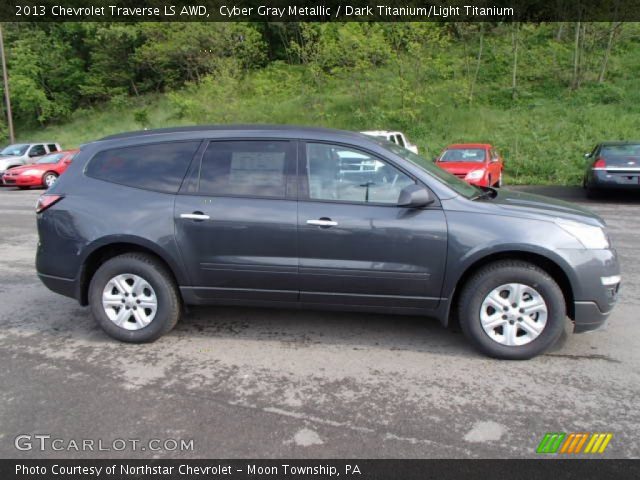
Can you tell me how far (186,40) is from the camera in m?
34.4

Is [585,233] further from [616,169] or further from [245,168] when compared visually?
[616,169]

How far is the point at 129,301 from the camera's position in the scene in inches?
164

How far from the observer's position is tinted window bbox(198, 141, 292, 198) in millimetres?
4035

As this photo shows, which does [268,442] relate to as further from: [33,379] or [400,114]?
[400,114]

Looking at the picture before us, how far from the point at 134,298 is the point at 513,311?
3.07 m

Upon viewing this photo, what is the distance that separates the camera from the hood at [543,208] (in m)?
3.81

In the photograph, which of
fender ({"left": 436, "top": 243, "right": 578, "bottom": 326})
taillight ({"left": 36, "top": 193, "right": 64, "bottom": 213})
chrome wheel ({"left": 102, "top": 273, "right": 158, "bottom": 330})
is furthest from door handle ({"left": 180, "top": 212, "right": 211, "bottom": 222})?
fender ({"left": 436, "top": 243, "right": 578, "bottom": 326})

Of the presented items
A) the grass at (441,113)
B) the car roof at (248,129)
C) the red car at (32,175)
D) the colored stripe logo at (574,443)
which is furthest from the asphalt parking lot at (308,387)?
the red car at (32,175)

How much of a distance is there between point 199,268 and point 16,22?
5090 cm

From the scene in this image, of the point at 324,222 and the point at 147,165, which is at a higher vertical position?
the point at 147,165

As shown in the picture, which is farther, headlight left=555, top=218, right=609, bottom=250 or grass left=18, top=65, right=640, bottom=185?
grass left=18, top=65, right=640, bottom=185

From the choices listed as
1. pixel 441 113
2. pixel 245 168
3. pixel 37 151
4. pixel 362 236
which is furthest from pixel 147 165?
pixel 441 113

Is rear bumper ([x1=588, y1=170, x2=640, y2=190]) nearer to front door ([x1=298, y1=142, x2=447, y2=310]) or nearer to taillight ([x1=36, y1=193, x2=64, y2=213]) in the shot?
front door ([x1=298, y1=142, x2=447, y2=310])

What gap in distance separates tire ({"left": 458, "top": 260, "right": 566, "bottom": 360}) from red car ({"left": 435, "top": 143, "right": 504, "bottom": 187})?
29.4 ft
